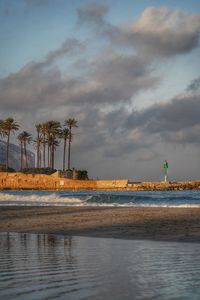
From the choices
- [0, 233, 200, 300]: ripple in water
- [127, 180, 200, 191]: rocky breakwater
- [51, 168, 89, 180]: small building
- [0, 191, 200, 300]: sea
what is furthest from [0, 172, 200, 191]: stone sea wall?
[0, 233, 200, 300]: ripple in water

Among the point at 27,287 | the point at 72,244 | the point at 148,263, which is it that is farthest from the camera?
the point at 72,244

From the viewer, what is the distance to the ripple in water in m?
5.08

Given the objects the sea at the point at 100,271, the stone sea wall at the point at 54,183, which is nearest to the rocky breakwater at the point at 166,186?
the stone sea wall at the point at 54,183

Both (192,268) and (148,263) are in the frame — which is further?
(148,263)

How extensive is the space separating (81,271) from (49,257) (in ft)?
5.96

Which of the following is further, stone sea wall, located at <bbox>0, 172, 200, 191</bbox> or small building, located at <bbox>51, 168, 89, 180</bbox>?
small building, located at <bbox>51, 168, 89, 180</bbox>

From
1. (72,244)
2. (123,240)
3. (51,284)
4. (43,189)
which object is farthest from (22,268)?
(43,189)

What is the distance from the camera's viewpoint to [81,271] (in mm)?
6566

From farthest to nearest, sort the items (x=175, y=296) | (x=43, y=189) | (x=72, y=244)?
(x=43, y=189)
(x=72, y=244)
(x=175, y=296)

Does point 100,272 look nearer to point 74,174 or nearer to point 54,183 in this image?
point 54,183

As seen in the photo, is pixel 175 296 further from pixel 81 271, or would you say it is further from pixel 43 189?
pixel 43 189

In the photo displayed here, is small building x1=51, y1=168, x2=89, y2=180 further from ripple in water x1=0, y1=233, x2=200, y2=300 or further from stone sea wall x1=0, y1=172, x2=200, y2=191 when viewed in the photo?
ripple in water x1=0, y1=233, x2=200, y2=300

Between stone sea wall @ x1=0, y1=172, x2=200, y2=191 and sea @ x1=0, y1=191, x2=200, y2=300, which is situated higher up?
stone sea wall @ x1=0, y1=172, x2=200, y2=191

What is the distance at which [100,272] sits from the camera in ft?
21.4
